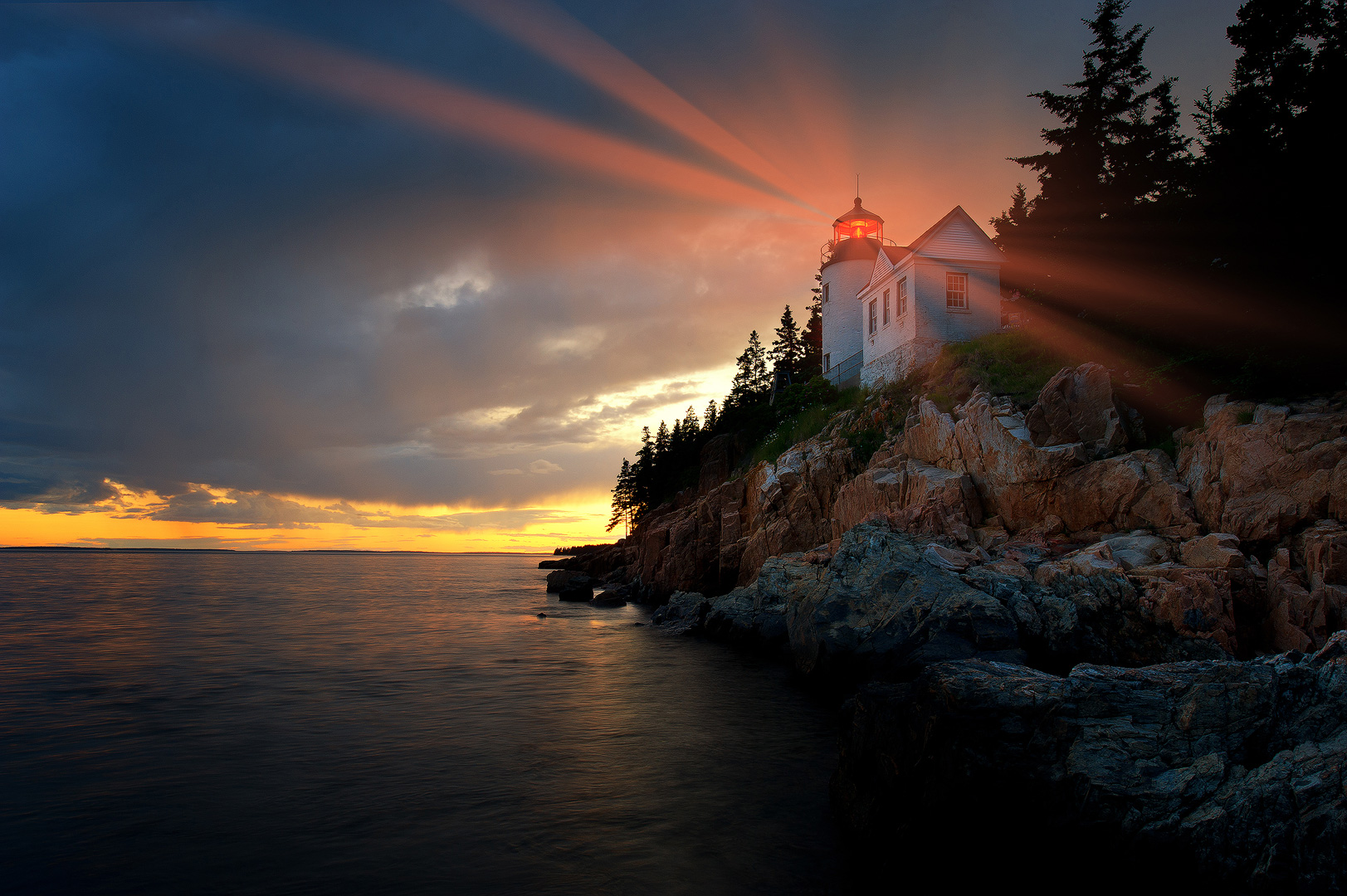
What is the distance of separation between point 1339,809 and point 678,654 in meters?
17.2

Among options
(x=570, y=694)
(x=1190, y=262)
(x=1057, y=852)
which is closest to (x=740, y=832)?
(x=1057, y=852)

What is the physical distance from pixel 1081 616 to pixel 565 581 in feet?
133

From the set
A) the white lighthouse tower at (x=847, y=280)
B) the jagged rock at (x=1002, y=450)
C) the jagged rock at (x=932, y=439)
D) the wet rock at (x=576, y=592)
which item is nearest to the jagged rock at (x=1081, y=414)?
the jagged rock at (x=1002, y=450)

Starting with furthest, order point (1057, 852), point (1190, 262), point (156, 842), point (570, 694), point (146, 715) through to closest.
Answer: point (1190, 262) < point (570, 694) < point (146, 715) < point (156, 842) < point (1057, 852)

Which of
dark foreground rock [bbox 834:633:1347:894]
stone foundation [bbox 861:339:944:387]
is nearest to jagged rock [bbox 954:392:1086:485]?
stone foundation [bbox 861:339:944:387]

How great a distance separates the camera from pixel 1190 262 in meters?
18.6

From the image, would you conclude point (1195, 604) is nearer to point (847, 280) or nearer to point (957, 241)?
point (957, 241)

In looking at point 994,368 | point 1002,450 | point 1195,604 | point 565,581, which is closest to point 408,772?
point 1195,604

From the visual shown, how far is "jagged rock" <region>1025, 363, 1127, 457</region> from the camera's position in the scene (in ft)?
58.6

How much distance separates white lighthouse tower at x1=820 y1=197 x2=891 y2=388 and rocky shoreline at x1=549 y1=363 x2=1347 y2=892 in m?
12.5

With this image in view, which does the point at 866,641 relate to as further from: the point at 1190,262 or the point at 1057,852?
the point at 1190,262

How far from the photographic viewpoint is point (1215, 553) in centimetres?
1299

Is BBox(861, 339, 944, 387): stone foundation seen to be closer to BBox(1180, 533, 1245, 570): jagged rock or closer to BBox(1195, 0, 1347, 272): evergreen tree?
BBox(1195, 0, 1347, 272): evergreen tree

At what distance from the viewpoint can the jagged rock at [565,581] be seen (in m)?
46.0
